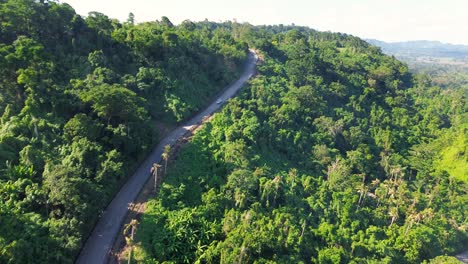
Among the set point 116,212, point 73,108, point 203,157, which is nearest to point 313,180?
point 203,157

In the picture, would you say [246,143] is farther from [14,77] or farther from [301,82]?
[301,82]

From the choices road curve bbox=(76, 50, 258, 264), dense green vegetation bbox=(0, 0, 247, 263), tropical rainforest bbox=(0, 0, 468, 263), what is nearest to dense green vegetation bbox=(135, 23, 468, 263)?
tropical rainforest bbox=(0, 0, 468, 263)

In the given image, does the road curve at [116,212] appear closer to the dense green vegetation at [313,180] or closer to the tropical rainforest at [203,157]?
the tropical rainforest at [203,157]

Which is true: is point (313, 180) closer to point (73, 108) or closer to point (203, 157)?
point (203, 157)

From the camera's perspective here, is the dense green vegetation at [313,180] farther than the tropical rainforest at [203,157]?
Yes

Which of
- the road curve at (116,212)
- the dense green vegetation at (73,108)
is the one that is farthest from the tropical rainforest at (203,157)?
the road curve at (116,212)

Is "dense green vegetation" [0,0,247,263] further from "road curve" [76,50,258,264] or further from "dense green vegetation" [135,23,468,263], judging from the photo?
"dense green vegetation" [135,23,468,263]
